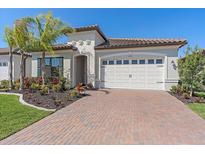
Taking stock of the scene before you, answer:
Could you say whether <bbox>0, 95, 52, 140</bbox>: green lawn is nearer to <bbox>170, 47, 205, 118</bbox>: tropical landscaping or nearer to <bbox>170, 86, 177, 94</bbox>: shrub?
<bbox>170, 47, 205, 118</bbox>: tropical landscaping

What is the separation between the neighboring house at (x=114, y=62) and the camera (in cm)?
1477

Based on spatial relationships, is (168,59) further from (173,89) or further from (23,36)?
(23,36)

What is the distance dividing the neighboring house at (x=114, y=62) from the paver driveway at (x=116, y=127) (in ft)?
20.6

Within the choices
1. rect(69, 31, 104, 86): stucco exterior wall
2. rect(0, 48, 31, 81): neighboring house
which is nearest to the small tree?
rect(69, 31, 104, 86): stucco exterior wall

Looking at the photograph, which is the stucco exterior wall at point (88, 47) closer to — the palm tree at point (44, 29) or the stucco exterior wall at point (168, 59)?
the palm tree at point (44, 29)

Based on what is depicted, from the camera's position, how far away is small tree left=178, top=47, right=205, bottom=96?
12.3 meters

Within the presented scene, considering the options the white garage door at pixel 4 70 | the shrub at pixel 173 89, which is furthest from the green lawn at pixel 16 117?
the white garage door at pixel 4 70

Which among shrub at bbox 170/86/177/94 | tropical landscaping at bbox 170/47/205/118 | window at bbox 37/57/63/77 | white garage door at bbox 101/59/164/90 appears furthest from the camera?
window at bbox 37/57/63/77

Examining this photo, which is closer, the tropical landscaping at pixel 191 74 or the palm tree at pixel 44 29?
the tropical landscaping at pixel 191 74

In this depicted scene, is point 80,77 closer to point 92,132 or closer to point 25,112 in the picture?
point 25,112

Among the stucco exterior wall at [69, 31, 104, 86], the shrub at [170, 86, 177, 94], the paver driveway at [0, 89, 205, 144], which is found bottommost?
the paver driveway at [0, 89, 205, 144]

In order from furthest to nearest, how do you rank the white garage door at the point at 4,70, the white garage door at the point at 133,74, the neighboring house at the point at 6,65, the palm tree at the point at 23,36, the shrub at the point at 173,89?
the white garage door at the point at 4,70 < the neighboring house at the point at 6,65 < the white garage door at the point at 133,74 < the shrub at the point at 173,89 < the palm tree at the point at 23,36

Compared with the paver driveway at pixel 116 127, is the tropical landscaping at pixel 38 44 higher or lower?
higher

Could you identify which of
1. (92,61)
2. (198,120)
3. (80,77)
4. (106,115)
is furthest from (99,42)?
(198,120)
